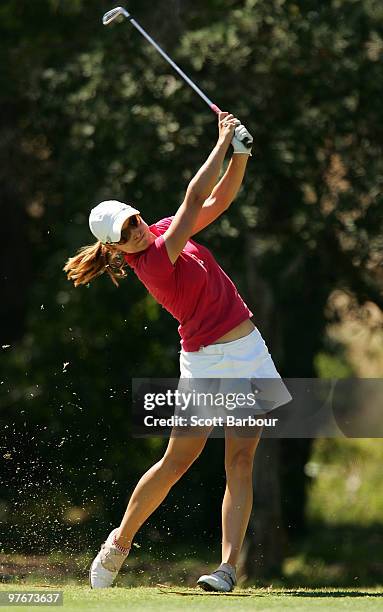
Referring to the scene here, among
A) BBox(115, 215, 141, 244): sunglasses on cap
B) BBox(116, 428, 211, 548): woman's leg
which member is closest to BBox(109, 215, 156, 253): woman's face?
BBox(115, 215, 141, 244): sunglasses on cap

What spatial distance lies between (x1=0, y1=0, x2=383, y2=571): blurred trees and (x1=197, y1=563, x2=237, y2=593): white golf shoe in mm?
2806

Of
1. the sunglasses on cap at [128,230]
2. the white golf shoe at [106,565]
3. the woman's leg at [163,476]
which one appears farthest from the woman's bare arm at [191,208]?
the white golf shoe at [106,565]

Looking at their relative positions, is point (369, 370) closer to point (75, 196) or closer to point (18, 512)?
point (75, 196)

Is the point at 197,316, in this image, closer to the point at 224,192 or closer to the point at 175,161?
the point at 224,192

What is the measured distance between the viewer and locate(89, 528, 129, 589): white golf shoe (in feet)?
19.3

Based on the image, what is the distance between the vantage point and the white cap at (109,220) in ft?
18.0

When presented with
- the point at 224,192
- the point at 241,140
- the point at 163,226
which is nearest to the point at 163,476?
the point at 163,226

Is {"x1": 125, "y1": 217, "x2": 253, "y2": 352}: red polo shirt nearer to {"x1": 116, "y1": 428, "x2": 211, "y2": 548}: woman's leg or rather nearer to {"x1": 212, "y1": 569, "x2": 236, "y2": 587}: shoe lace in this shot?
{"x1": 116, "y1": 428, "x2": 211, "y2": 548}: woman's leg

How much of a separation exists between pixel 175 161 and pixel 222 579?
4.47 m

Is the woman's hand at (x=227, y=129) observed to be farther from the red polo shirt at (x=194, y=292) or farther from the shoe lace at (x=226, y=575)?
the shoe lace at (x=226, y=575)

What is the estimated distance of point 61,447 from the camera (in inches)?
313

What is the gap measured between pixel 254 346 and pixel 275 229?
4.55 m

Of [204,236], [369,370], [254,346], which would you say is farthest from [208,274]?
[369,370]

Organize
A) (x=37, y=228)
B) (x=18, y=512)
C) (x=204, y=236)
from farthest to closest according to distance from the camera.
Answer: (x=37, y=228) < (x=204, y=236) < (x=18, y=512)
